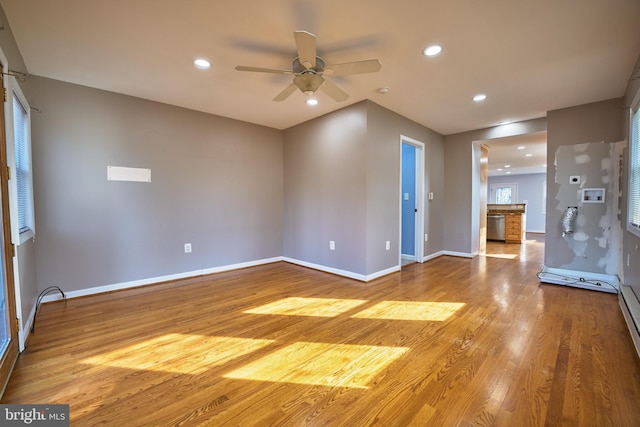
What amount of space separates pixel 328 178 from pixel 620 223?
12.4 ft

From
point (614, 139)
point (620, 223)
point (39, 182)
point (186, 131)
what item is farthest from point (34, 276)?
point (614, 139)

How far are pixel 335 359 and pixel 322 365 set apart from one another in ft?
0.39

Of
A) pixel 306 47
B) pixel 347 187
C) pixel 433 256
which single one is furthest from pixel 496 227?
pixel 306 47

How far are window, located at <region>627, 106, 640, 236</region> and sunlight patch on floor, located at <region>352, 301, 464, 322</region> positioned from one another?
1.82 meters

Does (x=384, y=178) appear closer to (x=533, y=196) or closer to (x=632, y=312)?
(x=632, y=312)

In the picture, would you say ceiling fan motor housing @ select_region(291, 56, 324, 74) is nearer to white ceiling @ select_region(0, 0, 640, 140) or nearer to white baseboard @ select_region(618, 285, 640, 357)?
white ceiling @ select_region(0, 0, 640, 140)

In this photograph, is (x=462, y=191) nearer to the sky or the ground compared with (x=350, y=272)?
nearer to the sky

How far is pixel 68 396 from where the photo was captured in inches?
60.3

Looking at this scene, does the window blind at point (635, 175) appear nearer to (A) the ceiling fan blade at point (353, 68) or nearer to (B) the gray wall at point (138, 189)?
(A) the ceiling fan blade at point (353, 68)

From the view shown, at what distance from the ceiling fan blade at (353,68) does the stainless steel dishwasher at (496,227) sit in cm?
736

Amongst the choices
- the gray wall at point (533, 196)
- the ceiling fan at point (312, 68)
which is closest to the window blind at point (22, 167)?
the ceiling fan at point (312, 68)

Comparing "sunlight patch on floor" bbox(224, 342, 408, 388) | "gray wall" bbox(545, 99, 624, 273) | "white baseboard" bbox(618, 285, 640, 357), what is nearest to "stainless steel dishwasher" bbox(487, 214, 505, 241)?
"gray wall" bbox(545, 99, 624, 273)

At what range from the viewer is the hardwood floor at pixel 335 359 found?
1426 mm

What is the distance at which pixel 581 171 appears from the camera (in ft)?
12.0
